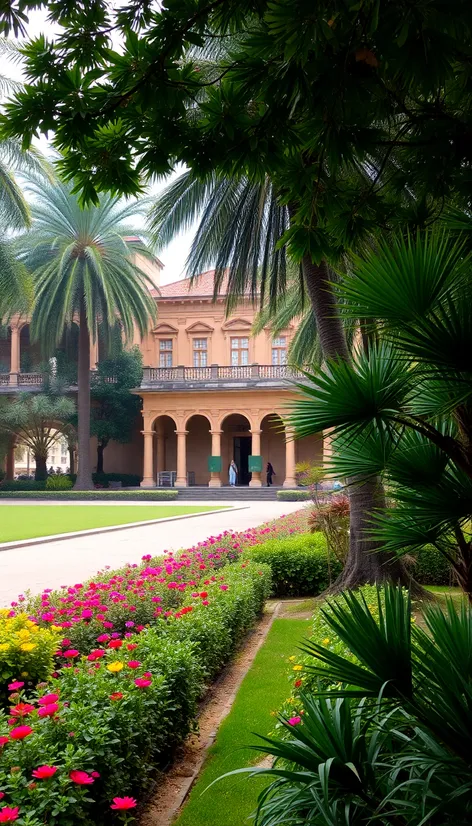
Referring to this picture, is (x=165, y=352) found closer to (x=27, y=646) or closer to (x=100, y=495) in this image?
(x=100, y=495)

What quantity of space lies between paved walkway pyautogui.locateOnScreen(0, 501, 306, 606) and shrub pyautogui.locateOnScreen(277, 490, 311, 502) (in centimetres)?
1258

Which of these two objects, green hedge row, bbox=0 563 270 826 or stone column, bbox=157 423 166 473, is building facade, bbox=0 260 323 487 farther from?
green hedge row, bbox=0 563 270 826

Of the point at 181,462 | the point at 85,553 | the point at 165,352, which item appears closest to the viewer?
the point at 85,553

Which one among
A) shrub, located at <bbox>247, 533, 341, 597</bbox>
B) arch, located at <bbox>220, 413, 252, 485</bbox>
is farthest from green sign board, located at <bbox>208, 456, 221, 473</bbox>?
shrub, located at <bbox>247, 533, 341, 597</bbox>

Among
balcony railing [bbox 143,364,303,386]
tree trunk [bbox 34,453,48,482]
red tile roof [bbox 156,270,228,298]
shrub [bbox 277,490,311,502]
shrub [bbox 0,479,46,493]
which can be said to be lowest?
shrub [bbox 277,490,311,502]

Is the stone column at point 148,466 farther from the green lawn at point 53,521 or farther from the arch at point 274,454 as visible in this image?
the green lawn at point 53,521

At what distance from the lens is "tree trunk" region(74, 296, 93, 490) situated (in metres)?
33.7

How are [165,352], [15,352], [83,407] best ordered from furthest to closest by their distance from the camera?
[165,352] → [15,352] → [83,407]

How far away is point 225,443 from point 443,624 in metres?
40.5

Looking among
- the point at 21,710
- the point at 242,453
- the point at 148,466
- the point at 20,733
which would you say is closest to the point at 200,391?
the point at 148,466

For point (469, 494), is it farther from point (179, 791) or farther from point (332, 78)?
point (179, 791)

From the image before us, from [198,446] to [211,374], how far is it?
5410 mm

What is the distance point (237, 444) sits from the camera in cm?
4259

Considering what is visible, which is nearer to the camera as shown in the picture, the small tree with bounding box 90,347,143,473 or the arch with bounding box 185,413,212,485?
the small tree with bounding box 90,347,143,473
